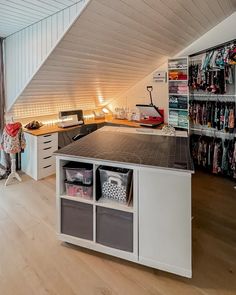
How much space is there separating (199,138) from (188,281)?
248 cm

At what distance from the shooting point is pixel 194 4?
8.42 feet

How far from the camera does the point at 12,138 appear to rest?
341 centimetres

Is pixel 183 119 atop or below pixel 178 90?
below

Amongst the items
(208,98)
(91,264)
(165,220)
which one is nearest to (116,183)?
(165,220)

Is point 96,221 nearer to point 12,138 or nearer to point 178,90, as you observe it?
point 12,138

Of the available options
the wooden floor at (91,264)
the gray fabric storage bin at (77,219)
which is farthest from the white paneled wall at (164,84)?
the gray fabric storage bin at (77,219)

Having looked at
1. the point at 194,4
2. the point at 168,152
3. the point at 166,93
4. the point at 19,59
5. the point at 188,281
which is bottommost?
the point at 188,281

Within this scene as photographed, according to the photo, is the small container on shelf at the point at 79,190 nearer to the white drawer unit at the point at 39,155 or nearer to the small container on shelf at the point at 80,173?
the small container on shelf at the point at 80,173

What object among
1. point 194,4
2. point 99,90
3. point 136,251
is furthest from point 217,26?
point 136,251

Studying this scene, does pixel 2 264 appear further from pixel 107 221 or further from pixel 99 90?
pixel 99 90

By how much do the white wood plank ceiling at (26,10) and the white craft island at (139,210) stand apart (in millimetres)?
1419

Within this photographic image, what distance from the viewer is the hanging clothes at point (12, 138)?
340cm

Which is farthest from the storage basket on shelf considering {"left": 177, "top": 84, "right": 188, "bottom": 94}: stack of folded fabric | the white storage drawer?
{"left": 177, "top": 84, "right": 188, "bottom": 94}: stack of folded fabric

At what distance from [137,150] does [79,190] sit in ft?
1.95
